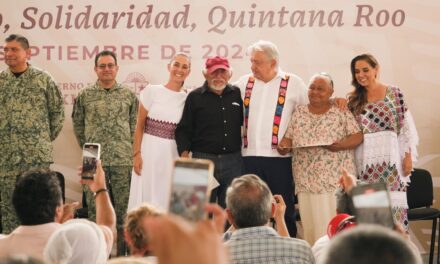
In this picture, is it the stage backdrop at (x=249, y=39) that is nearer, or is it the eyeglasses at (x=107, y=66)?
the eyeglasses at (x=107, y=66)

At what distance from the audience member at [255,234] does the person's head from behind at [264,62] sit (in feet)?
7.80

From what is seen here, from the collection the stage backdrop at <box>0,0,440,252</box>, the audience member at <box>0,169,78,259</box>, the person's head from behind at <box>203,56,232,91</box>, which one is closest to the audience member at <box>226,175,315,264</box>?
the audience member at <box>0,169,78,259</box>

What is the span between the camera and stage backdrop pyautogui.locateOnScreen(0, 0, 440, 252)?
20.5 ft

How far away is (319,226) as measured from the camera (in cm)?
510

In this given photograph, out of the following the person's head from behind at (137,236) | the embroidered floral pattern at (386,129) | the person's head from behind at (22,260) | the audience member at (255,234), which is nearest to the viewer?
the person's head from behind at (22,260)

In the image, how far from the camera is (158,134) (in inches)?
211

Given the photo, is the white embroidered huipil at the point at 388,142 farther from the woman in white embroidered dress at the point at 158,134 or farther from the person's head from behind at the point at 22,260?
the person's head from behind at the point at 22,260

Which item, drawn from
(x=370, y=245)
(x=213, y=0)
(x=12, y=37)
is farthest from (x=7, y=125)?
(x=370, y=245)

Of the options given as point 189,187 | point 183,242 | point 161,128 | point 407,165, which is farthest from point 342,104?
point 183,242

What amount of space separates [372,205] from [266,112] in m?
3.23

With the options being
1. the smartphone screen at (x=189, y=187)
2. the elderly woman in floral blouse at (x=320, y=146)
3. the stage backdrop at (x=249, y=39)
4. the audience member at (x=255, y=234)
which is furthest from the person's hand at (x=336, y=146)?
the smartphone screen at (x=189, y=187)

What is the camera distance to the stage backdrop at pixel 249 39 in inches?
246

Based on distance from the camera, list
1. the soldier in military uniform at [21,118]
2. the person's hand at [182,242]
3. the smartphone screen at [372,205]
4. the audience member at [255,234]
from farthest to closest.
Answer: the soldier in military uniform at [21,118] < the audience member at [255,234] < the smartphone screen at [372,205] < the person's hand at [182,242]

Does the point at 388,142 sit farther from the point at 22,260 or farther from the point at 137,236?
the point at 22,260
